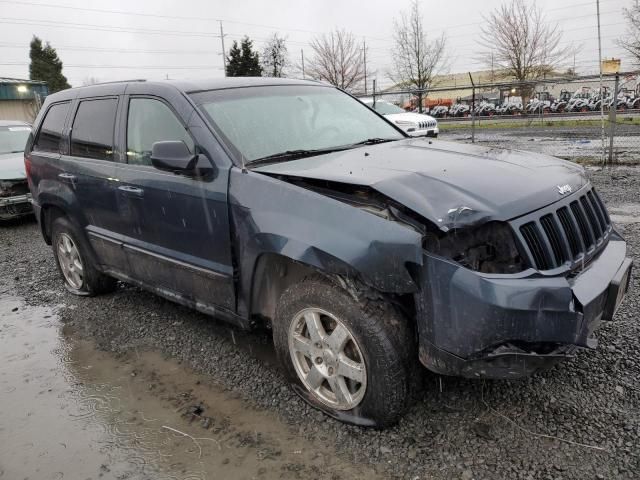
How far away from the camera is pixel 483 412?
2.76 metres

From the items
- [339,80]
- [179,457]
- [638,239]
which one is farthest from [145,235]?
[339,80]

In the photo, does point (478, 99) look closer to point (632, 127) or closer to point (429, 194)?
point (632, 127)

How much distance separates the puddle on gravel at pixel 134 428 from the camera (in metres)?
2.52

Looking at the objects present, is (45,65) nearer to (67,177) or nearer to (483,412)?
(67,177)

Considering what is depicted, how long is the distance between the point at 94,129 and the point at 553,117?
23.0 m

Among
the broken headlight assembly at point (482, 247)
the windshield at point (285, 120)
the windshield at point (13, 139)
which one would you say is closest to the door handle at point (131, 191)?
the windshield at point (285, 120)

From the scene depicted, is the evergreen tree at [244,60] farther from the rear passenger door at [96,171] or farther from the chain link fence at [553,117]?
the rear passenger door at [96,171]

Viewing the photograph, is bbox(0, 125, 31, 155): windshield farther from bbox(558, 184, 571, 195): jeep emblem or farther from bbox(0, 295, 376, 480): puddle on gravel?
bbox(558, 184, 571, 195): jeep emblem

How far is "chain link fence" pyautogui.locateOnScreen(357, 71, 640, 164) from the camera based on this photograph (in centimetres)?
1191

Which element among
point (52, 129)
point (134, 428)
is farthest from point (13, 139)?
point (134, 428)

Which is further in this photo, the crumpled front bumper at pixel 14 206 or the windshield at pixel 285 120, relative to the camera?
the crumpled front bumper at pixel 14 206

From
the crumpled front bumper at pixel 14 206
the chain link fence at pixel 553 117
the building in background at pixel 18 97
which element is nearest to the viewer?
the crumpled front bumper at pixel 14 206

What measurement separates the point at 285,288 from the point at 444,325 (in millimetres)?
1048

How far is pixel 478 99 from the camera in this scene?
29344mm
